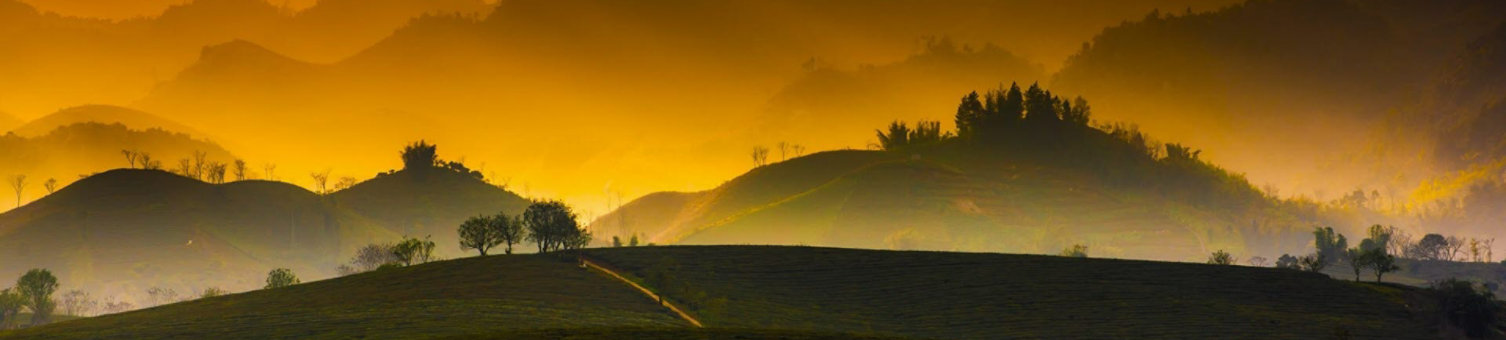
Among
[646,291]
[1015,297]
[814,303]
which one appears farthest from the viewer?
[646,291]

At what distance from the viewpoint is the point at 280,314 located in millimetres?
137375

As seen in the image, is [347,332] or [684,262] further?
[684,262]

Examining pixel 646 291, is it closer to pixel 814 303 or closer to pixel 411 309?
pixel 814 303

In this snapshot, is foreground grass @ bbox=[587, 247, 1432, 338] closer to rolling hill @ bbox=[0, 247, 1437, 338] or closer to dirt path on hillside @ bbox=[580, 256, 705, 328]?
rolling hill @ bbox=[0, 247, 1437, 338]

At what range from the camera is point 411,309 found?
136125 millimetres

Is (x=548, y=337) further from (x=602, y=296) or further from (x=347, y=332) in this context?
(x=602, y=296)

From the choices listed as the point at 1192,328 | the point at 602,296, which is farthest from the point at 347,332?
the point at 1192,328

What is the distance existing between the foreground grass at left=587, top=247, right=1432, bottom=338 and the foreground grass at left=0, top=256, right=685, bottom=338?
10.8 m

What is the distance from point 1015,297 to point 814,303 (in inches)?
992

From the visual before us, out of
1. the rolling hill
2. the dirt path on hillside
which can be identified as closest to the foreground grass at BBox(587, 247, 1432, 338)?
the rolling hill

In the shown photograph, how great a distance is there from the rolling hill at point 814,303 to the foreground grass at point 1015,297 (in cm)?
28

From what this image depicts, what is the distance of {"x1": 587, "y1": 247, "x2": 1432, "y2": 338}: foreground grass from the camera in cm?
13450

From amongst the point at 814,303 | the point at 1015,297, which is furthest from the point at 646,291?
the point at 1015,297

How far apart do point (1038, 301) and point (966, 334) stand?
20116 millimetres
